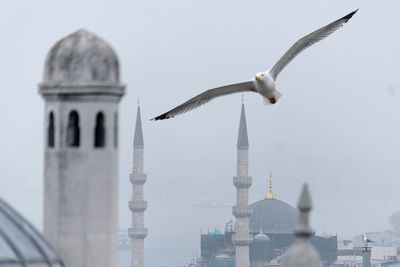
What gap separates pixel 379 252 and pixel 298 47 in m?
121

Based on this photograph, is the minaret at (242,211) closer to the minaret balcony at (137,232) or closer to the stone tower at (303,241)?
the minaret balcony at (137,232)

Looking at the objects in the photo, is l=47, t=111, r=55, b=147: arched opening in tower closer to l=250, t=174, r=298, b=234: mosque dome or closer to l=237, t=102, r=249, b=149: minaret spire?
l=237, t=102, r=249, b=149: minaret spire

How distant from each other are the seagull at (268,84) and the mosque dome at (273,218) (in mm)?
94645

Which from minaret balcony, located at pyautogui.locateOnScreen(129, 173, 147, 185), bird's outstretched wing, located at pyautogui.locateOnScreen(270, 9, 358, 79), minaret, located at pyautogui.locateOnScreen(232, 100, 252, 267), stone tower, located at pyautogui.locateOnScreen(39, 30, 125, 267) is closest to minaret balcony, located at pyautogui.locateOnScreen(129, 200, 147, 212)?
minaret balcony, located at pyautogui.locateOnScreen(129, 173, 147, 185)

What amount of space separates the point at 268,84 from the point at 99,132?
9.07 meters

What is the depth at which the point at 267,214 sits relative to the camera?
11806cm

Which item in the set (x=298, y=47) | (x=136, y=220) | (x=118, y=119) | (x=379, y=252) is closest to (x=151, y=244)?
(x=379, y=252)

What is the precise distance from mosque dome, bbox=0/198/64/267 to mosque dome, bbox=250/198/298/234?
105 meters

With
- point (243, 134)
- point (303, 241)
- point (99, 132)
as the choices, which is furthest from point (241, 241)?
point (303, 241)

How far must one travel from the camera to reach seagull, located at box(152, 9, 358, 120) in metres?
20.6

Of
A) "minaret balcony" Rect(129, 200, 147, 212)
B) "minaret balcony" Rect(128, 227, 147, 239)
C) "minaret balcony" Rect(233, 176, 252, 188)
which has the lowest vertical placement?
"minaret balcony" Rect(128, 227, 147, 239)

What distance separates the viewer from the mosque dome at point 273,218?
117 meters

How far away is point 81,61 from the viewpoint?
1166cm

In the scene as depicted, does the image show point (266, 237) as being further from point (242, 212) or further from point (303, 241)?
point (303, 241)
